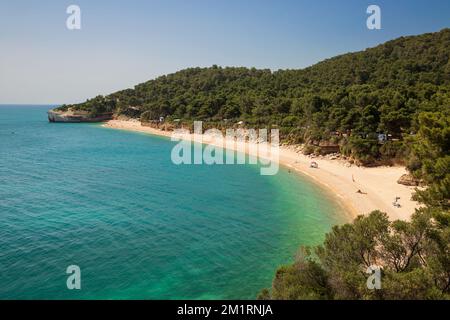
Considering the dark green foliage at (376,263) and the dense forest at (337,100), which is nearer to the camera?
the dark green foliage at (376,263)

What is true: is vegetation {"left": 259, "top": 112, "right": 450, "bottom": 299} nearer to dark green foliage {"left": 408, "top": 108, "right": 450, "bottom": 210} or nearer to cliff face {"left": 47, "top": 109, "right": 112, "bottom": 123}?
dark green foliage {"left": 408, "top": 108, "right": 450, "bottom": 210}

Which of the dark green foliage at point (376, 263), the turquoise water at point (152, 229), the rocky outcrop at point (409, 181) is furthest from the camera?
the rocky outcrop at point (409, 181)

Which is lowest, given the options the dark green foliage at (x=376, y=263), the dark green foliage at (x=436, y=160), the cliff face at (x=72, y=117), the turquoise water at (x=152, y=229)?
the turquoise water at (x=152, y=229)

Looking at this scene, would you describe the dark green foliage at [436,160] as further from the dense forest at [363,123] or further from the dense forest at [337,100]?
the dense forest at [337,100]

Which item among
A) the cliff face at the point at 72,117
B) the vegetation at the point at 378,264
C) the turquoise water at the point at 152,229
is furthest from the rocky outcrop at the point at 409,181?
the cliff face at the point at 72,117

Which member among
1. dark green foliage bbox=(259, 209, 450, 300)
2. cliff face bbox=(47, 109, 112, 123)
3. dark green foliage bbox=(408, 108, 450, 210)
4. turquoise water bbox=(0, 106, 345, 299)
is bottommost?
turquoise water bbox=(0, 106, 345, 299)

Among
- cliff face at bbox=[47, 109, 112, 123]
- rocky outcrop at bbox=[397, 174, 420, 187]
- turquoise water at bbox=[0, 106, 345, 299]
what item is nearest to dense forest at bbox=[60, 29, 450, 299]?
rocky outcrop at bbox=[397, 174, 420, 187]
